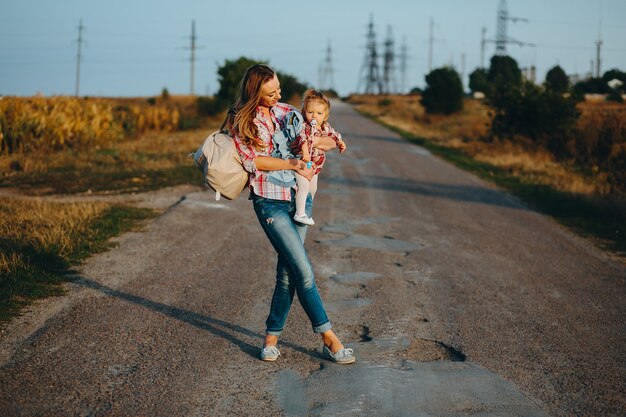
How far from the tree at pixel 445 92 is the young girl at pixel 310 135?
43.0 meters

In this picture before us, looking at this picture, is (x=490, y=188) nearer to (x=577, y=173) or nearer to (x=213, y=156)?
(x=577, y=173)

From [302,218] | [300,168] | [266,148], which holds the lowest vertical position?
[302,218]

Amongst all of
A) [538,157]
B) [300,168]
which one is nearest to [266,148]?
[300,168]

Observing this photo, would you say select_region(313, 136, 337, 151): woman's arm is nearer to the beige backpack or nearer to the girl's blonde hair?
the girl's blonde hair

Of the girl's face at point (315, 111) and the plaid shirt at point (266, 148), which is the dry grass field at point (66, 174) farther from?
the girl's face at point (315, 111)

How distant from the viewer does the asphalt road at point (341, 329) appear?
4.23 m

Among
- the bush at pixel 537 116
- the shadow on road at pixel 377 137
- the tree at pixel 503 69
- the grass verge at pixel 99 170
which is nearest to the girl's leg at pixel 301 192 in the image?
the grass verge at pixel 99 170

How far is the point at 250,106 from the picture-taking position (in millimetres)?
4477

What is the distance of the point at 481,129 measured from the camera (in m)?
Answer: 30.9

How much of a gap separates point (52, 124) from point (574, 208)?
1305 cm

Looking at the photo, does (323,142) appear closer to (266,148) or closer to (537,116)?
(266,148)

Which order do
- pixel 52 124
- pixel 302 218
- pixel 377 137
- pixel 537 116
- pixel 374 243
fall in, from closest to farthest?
pixel 302 218 → pixel 374 243 → pixel 52 124 → pixel 537 116 → pixel 377 137

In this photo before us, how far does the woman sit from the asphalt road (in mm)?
252

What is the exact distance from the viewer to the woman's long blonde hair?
176 inches
